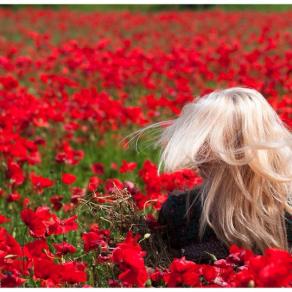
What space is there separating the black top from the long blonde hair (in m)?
0.07

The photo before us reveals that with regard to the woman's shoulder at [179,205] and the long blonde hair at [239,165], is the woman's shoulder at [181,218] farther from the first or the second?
the long blonde hair at [239,165]

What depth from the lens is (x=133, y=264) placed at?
1931mm

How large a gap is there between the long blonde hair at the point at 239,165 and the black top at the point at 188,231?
7 cm

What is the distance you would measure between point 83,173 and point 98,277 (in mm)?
2000

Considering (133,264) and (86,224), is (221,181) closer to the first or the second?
(133,264)

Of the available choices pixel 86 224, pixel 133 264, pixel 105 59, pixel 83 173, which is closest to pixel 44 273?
pixel 133 264

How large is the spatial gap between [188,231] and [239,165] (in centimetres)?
37

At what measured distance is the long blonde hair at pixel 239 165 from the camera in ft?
8.13

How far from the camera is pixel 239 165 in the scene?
2500 millimetres

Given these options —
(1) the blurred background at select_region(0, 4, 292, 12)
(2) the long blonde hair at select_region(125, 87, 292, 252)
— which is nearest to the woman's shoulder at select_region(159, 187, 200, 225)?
(2) the long blonde hair at select_region(125, 87, 292, 252)

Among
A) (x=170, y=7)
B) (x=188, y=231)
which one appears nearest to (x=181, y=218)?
(x=188, y=231)

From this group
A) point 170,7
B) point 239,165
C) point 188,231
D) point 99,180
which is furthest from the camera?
point 170,7

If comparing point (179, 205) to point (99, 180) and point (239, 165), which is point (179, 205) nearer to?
point (239, 165)

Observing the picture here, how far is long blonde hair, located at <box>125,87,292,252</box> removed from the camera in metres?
2.48
